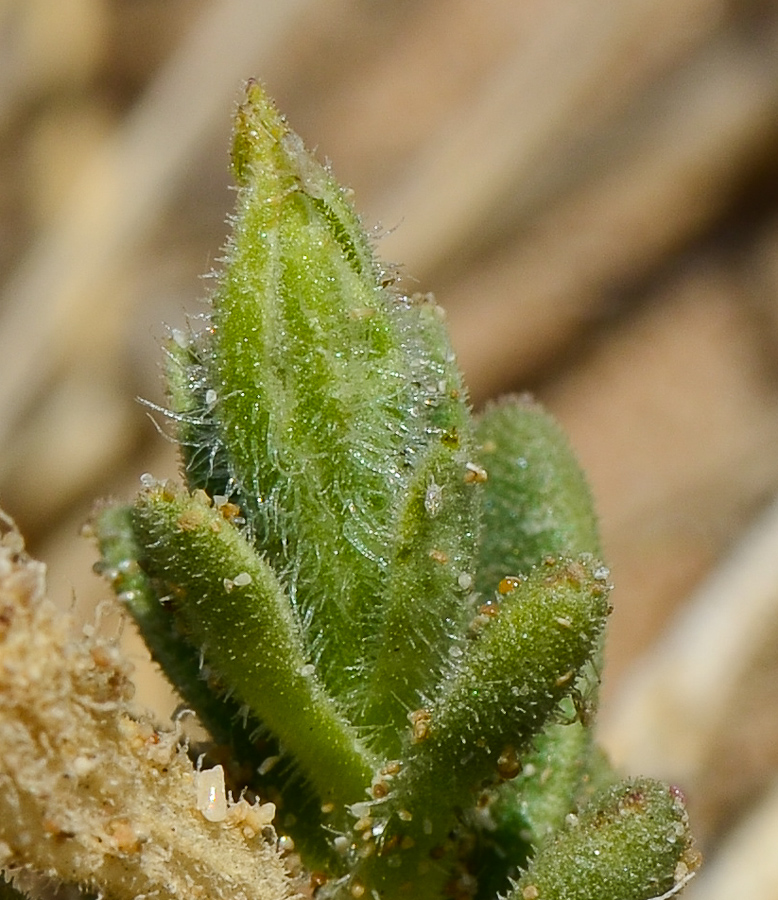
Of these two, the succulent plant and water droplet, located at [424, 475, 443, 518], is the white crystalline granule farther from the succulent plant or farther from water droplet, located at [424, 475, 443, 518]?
water droplet, located at [424, 475, 443, 518]

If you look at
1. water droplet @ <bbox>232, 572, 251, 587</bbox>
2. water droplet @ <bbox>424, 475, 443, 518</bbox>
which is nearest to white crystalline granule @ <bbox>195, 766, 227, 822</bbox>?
water droplet @ <bbox>232, 572, 251, 587</bbox>

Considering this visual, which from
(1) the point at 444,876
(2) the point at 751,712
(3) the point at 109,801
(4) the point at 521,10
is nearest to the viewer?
(3) the point at 109,801

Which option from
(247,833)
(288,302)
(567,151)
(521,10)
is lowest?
(247,833)

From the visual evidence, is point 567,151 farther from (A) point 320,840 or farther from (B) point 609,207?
(A) point 320,840

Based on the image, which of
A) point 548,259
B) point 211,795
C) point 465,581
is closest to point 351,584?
point 465,581

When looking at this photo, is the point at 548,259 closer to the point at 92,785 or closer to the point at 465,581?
the point at 465,581

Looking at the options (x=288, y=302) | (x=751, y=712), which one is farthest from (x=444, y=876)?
(x=751, y=712)
